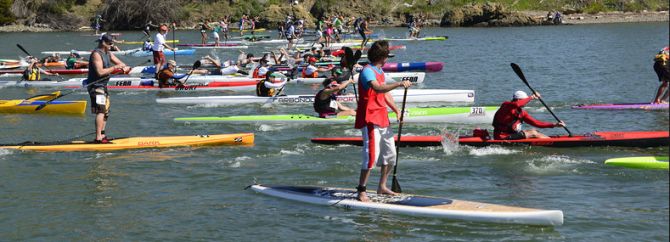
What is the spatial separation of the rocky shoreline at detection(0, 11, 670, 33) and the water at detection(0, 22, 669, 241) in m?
52.4

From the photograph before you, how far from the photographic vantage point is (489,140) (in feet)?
46.2

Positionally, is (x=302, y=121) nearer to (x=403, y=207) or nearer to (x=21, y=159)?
(x=21, y=159)

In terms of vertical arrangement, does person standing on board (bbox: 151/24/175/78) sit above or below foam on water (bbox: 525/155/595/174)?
above

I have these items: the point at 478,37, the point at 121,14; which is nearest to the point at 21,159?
the point at 478,37

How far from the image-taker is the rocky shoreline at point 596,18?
70.6 metres

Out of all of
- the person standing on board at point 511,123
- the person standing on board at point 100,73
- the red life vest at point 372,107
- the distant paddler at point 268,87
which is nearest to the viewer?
the red life vest at point 372,107

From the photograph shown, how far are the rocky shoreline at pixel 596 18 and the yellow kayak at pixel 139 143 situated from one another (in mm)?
58735

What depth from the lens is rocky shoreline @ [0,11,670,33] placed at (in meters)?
70.6

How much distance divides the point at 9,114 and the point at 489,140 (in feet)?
40.0

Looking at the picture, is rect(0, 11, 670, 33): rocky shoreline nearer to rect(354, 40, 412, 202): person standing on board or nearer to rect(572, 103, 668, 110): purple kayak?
rect(572, 103, 668, 110): purple kayak

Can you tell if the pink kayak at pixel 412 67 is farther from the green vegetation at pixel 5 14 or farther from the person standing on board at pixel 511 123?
the green vegetation at pixel 5 14

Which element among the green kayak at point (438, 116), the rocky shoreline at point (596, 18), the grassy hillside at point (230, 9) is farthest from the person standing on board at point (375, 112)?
the rocky shoreline at point (596, 18)

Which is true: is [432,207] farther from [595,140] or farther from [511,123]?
[595,140]

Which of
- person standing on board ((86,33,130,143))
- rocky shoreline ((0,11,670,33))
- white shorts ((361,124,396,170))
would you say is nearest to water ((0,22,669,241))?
white shorts ((361,124,396,170))
